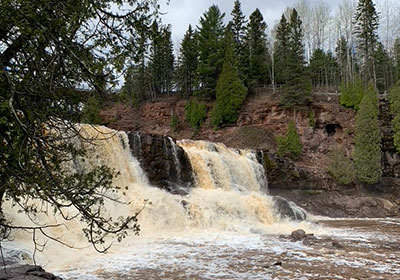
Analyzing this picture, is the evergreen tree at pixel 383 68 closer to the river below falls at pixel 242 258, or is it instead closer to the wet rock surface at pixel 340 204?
the wet rock surface at pixel 340 204

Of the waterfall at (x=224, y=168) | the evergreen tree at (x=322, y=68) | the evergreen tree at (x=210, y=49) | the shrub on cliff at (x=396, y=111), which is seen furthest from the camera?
the evergreen tree at (x=322, y=68)

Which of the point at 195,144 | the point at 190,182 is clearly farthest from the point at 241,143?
the point at 190,182

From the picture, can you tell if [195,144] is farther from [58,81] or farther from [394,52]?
[394,52]

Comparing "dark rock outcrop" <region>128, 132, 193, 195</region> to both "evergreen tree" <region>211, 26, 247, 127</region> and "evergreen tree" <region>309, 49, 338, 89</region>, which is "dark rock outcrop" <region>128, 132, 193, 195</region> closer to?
"evergreen tree" <region>211, 26, 247, 127</region>

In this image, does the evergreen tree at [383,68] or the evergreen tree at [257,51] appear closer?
the evergreen tree at [257,51]

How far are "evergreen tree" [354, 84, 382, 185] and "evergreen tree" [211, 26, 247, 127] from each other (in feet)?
38.3

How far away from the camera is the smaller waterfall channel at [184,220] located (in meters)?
9.28

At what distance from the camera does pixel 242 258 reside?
10461 millimetres

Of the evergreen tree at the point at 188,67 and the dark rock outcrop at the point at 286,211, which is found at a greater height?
the evergreen tree at the point at 188,67

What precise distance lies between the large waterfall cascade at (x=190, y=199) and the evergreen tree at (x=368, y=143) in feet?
33.1

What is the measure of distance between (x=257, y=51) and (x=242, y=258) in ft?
125

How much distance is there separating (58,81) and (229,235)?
449 inches

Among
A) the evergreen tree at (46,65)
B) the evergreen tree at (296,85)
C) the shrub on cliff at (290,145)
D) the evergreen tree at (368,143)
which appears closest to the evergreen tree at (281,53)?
the evergreen tree at (296,85)

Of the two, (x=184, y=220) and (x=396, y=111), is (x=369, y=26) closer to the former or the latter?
(x=396, y=111)
